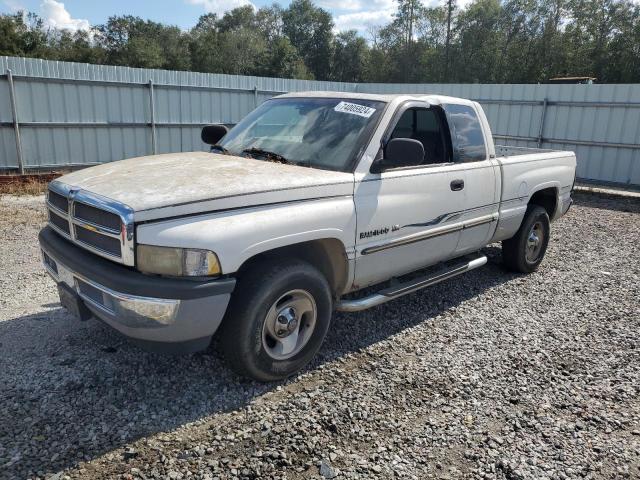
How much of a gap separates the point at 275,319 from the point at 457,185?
7.28 feet

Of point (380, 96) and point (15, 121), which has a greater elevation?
point (380, 96)

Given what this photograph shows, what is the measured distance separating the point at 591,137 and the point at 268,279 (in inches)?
501

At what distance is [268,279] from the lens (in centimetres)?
326

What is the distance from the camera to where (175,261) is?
9.50ft

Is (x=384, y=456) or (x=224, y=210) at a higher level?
(x=224, y=210)

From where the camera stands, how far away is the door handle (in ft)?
15.1

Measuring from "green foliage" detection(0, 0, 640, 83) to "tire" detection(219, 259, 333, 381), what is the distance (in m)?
42.1

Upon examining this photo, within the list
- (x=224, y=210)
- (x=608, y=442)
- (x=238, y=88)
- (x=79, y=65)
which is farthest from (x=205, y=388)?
(x=238, y=88)

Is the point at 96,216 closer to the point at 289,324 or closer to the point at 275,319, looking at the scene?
the point at 275,319

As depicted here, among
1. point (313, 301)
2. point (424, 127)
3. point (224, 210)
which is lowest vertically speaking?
point (313, 301)

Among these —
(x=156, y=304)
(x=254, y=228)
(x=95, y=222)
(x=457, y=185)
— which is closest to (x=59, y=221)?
(x=95, y=222)

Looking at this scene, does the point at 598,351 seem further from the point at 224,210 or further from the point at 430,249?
the point at 224,210

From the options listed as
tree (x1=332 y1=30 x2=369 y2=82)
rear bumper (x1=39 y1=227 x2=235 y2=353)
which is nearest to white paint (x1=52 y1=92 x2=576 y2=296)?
rear bumper (x1=39 y1=227 x2=235 y2=353)

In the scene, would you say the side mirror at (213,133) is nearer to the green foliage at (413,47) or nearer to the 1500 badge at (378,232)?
the 1500 badge at (378,232)
